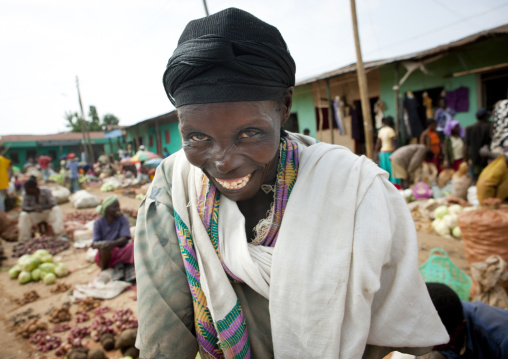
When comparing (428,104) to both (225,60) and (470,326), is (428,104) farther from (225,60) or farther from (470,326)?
(225,60)

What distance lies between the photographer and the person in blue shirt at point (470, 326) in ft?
6.00

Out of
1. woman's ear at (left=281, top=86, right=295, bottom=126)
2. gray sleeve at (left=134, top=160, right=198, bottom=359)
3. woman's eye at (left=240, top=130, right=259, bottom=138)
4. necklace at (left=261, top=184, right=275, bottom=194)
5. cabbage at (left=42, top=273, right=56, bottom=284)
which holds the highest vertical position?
woman's ear at (left=281, top=86, right=295, bottom=126)

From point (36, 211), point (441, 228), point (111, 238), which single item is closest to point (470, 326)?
point (441, 228)

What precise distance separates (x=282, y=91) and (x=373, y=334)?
0.92 meters

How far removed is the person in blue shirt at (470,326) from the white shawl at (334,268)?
106 centimetres

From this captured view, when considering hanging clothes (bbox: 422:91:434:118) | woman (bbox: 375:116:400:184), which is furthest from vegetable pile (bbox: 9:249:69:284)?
hanging clothes (bbox: 422:91:434:118)

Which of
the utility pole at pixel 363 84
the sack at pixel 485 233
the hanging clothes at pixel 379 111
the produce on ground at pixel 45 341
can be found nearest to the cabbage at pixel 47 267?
the produce on ground at pixel 45 341

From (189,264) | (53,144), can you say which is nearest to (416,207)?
(189,264)

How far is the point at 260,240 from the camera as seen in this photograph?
1.10 m

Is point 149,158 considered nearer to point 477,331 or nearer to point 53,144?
point 477,331

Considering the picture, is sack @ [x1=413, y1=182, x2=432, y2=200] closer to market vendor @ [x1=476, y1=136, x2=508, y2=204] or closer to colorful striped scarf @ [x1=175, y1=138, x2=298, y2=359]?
market vendor @ [x1=476, y1=136, x2=508, y2=204]

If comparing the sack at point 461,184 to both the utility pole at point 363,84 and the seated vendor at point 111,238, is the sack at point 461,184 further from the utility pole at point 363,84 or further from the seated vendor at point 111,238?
the seated vendor at point 111,238

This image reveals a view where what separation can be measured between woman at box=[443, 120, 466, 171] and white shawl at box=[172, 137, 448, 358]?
7691 millimetres

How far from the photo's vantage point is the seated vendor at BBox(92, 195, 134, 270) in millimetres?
4715
